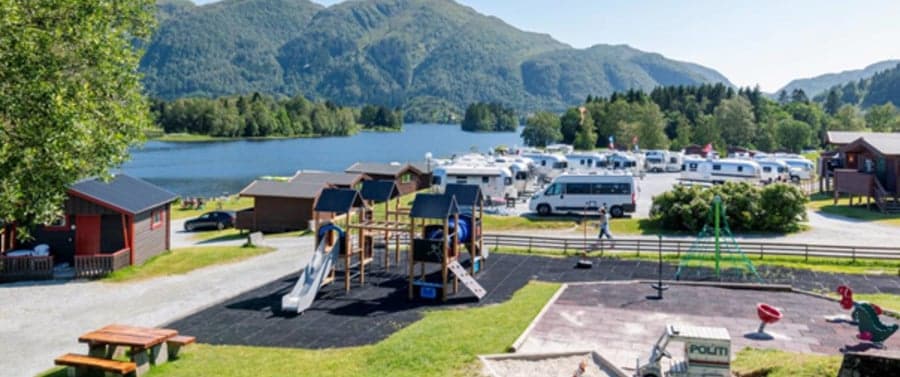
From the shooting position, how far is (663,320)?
51.7 ft

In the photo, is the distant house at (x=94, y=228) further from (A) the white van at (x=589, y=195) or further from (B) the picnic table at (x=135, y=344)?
(A) the white van at (x=589, y=195)

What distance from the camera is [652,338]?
46.7 ft

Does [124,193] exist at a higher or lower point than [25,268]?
higher

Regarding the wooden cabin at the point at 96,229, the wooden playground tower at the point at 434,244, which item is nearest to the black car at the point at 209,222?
the wooden cabin at the point at 96,229

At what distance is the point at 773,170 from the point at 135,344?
49.1 m

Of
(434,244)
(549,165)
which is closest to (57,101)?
(434,244)

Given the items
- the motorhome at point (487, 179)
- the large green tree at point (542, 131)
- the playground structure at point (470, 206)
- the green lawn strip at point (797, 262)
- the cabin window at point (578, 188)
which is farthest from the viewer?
the large green tree at point (542, 131)

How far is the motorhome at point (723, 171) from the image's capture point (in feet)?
157

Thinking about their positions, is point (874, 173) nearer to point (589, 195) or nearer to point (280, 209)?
point (589, 195)

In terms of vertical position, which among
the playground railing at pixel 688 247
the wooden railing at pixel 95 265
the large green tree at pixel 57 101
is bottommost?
the wooden railing at pixel 95 265

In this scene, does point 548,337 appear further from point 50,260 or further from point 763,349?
point 50,260

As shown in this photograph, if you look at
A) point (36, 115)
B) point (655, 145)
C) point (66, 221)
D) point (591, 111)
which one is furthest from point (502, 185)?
point (591, 111)

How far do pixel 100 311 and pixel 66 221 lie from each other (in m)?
7.42

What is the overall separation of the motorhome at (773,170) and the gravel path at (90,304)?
39215 mm
